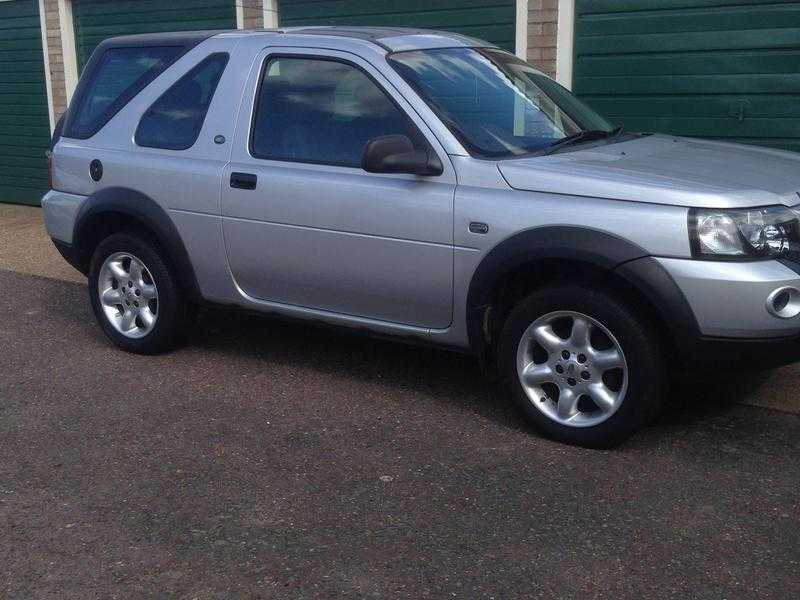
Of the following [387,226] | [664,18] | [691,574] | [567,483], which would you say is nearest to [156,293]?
[387,226]

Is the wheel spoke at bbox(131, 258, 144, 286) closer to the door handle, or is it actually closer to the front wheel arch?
the door handle

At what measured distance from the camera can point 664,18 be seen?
7.97 meters

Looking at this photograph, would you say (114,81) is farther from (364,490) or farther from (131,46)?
(364,490)

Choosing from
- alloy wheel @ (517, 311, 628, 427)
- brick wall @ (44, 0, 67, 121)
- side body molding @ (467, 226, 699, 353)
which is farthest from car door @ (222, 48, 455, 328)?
brick wall @ (44, 0, 67, 121)

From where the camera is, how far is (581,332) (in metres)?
4.63

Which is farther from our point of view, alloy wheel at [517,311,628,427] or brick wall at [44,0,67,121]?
brick wall at [44,0,67,121]

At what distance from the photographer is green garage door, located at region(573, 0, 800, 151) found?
24.9 ft

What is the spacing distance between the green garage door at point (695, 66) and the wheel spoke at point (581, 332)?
384cm

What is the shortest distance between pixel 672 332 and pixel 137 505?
228cm

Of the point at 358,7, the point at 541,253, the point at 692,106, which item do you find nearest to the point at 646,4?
the point at 692,106

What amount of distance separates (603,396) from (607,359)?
0.56 feet

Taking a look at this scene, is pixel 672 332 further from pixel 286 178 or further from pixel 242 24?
pixel 242 24

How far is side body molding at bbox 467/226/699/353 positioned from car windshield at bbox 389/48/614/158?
21.0 inches

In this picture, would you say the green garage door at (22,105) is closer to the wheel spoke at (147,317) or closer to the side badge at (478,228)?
the wheel spoke at (147,317)
